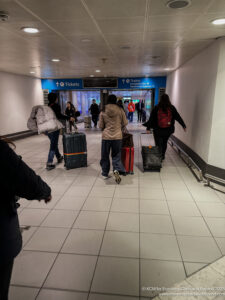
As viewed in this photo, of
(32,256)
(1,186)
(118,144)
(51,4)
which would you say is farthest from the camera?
(118,144)

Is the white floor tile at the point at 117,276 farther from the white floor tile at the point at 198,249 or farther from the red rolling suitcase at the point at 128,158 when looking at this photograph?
the red rolling suitcase at the point at 128,158

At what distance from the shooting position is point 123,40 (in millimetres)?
3760

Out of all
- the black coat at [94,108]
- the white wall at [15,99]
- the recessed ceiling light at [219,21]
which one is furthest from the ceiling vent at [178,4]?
the black coat at [94,108]

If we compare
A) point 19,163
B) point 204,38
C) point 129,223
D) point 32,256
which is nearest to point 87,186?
point 129,223

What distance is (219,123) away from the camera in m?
3.67

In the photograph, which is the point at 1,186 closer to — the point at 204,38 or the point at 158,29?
the point at 158,29

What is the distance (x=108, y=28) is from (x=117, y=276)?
3237mm

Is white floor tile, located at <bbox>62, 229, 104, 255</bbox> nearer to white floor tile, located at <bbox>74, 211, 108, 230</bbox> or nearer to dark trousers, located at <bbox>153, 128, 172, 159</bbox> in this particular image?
white floor tile, located at <bbox>74, 211, 108, 230</bbox>

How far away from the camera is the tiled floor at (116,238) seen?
1.73 metres

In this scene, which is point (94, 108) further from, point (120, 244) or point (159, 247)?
point (159, 247)

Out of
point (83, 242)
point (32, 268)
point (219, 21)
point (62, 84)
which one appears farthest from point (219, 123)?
point (62, 84)

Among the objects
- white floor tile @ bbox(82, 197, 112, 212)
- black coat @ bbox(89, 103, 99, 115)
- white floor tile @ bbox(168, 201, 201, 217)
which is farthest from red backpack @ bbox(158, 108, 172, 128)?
black coat @ bbox(89, 103, 99, 115)

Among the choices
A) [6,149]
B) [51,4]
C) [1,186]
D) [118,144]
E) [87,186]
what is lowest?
[87,186]

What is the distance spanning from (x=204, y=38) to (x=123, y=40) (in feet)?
4.75
